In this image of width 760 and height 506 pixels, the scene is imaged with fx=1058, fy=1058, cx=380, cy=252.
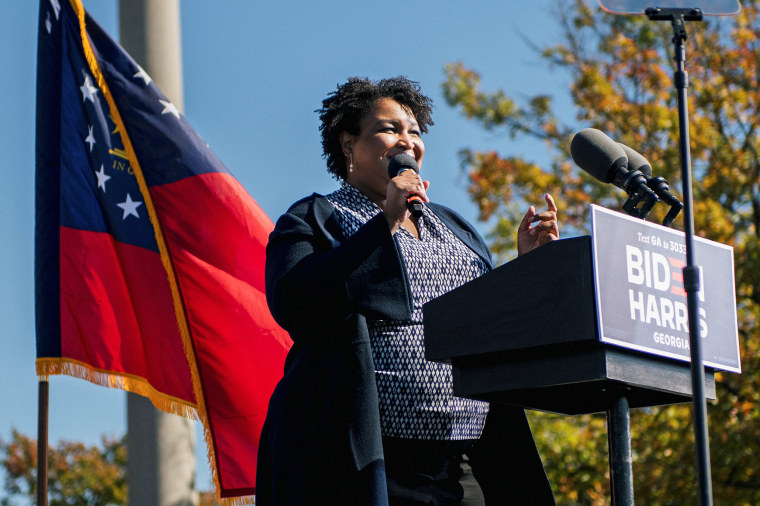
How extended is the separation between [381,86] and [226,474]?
1.83 metres

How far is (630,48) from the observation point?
12445 mm

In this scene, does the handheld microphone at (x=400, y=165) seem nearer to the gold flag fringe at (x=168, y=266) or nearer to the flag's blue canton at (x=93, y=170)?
the gold flag fringe at (x=168, y=266)

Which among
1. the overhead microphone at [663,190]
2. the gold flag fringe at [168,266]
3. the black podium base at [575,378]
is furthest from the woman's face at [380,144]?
the gold flag fringe at [168,266]

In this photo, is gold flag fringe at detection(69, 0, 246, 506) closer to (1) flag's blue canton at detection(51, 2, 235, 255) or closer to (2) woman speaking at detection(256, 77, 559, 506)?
(1) flag's blue canton at detection(51, 2, 235, 255)

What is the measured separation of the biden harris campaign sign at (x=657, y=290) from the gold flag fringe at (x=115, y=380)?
2.60 metres

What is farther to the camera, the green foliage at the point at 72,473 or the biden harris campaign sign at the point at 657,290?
the green foliage at the point at 72,473

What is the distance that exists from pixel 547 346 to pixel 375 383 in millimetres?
479

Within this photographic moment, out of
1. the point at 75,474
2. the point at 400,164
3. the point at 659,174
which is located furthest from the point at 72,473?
the point at 400,164

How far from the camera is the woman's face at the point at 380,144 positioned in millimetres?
2959

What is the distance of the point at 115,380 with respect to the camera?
4.41m

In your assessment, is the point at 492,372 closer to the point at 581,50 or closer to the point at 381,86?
the point at 381,86

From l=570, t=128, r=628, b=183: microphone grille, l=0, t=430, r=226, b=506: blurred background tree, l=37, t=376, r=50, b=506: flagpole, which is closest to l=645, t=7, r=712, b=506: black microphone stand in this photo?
l=570, t=128, r=628, b=183: microphone grille

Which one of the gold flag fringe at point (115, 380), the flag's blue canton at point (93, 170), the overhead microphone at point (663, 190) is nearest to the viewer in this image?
the overhead microphone at point (663, 190)

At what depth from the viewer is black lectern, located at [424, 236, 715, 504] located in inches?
80.8
